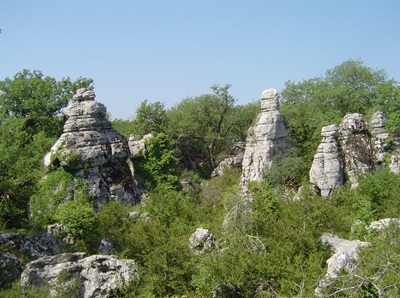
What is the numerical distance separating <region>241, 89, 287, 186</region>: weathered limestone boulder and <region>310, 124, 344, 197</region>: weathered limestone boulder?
3.38 m

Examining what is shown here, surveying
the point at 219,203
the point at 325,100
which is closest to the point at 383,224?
the point at 219,203

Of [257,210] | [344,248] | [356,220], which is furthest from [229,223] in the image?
[356,220]

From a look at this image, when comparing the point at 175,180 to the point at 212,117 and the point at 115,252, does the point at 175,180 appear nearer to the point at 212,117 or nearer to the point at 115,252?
the point at 212,117

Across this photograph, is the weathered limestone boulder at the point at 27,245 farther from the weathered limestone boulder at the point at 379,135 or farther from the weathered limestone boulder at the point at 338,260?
the weathered limestone boulder at the point at 379,135

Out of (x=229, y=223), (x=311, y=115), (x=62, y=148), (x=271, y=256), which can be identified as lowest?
(x=271, y=256)

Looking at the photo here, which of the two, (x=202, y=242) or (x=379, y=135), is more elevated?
(x=379, y=135)

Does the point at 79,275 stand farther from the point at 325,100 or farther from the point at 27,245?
the point at 325,100

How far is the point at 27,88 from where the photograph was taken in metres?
30.7

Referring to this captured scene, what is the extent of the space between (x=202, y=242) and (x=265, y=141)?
13661 millimetres

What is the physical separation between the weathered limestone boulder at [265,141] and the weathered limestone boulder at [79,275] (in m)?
16.3

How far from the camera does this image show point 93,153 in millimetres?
22609

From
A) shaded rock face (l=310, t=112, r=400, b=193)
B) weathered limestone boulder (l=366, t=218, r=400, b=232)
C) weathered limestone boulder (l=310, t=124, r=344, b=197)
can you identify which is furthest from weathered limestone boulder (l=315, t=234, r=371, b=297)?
shaded rock face (l=310, t=112, r=400, b=193)

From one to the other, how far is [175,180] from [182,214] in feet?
24.4

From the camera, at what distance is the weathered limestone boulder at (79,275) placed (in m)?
11.4
